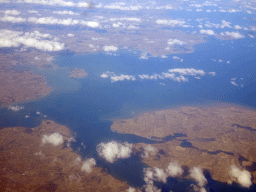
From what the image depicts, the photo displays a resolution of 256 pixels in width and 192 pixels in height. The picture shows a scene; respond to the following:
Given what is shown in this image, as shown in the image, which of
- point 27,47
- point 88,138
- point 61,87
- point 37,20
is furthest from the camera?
point 37,20

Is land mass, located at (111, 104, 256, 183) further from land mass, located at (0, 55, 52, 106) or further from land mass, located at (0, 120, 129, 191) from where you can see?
land mass, located at (0, 55, 52, 106)

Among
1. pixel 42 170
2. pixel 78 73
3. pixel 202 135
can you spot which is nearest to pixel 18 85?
pixel 78 73

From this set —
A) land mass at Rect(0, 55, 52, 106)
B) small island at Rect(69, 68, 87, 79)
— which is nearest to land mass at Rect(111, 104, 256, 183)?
land mass at Rect(0, 55, 52, 106)

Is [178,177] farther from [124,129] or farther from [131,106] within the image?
[131,106]

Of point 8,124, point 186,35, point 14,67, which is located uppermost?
point 186,35

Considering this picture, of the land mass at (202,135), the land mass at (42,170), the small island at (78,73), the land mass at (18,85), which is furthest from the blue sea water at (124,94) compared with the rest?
the land mass at (18,85)

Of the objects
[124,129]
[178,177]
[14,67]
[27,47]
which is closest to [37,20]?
[27,47]

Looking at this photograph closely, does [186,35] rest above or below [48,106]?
above
